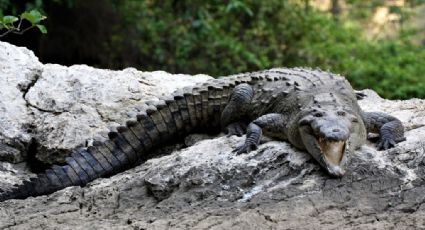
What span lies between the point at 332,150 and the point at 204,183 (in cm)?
79

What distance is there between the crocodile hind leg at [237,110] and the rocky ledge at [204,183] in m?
0.25

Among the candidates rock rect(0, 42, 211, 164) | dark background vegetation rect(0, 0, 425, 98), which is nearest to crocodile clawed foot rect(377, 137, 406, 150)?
rock rect(0, 42, 211, 164)

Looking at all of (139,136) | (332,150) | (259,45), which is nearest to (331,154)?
(332,150)

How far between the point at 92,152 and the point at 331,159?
1.78 metres

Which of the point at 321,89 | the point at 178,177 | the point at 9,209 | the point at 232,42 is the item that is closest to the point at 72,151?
the point at 9,209

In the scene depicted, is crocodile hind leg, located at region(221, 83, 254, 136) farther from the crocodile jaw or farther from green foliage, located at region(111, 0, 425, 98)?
green foliage, located at region(111, 0, 425, 98)

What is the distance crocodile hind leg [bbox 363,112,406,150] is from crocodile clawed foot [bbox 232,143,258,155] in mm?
794

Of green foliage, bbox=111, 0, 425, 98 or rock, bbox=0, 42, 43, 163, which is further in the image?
green foliage, bbox=111, 0, 425, 98

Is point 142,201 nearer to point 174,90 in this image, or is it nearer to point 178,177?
point 178,177

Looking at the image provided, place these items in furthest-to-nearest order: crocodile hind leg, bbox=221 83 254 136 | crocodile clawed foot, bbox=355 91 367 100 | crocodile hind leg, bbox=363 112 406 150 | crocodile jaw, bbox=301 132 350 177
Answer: crocodile clawed foot, bbox=355 91 367 100
crocodile hind leg, bbox=221 83 254 136
crocodile hind leg, bbox=363 112 406 150
crocodile jaw, bbox=301 132 350 177

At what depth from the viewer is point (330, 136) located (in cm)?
441

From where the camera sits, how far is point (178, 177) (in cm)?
458

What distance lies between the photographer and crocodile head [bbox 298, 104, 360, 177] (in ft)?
14.3

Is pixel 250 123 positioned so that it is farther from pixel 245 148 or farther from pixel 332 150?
pixel 332 150
